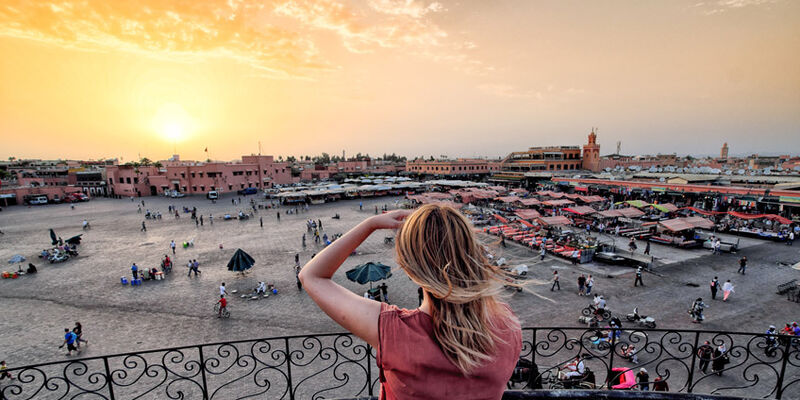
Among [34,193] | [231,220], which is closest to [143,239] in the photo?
[231,220]

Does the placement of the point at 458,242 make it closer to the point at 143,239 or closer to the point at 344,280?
the point at 344,280

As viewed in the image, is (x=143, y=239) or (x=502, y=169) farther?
(x=502, y=169)

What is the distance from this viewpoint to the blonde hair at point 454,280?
1173 millimetres

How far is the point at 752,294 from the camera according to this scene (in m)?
12.6

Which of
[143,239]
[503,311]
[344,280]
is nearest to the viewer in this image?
[503,311]

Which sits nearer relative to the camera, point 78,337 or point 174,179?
point 78,337

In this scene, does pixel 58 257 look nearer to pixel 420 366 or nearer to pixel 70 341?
pixel 70 341

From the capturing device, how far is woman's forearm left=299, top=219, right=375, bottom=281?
4.72 feet

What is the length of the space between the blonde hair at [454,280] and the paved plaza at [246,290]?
549cm

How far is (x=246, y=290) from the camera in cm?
1364

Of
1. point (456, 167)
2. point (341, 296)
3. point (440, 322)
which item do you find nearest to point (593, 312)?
point (440, 322)

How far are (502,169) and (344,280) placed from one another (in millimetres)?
66456

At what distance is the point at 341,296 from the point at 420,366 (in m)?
0.42

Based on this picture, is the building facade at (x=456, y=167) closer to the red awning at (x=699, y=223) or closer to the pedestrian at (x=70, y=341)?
the red awning at (x=699, y=223)
